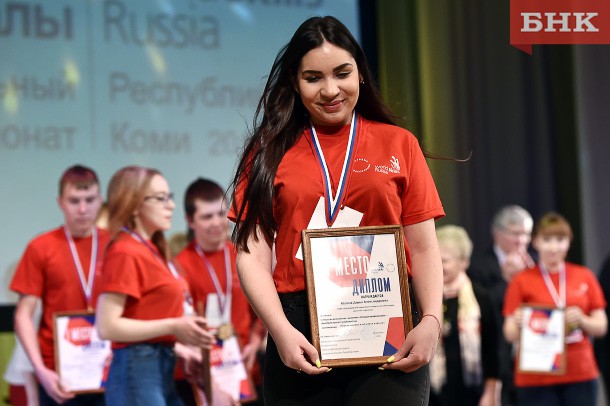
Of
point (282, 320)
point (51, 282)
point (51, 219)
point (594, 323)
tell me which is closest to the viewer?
point (282, 320)

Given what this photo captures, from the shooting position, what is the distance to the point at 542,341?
19.5ft

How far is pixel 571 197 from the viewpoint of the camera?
309 inches

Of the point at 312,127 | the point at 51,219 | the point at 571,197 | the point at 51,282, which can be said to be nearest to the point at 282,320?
the point at 312,127

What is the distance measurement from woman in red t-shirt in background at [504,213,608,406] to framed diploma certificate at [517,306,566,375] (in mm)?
49

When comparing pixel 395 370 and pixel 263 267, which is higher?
pixel 263 267

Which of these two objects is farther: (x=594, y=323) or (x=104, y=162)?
(x=104, y=162)

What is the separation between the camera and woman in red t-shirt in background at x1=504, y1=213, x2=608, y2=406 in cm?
597

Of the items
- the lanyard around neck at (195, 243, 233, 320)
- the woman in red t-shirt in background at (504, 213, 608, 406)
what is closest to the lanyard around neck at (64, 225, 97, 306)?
the lanyard around neck at (195, 243, 233, 320)

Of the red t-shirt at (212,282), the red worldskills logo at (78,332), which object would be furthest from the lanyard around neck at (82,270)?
the red t-shirt at (212,282)

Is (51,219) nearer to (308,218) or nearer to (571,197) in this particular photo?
(571,197)

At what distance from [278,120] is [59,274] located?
3030mm

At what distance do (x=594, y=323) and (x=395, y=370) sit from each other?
13.5 feet

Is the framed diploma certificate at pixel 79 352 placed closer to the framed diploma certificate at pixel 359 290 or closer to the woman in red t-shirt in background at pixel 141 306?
the woman in red t-shirt in background at pixel 141 306

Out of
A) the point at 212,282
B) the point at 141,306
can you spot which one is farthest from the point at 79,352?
the point at 141,306
